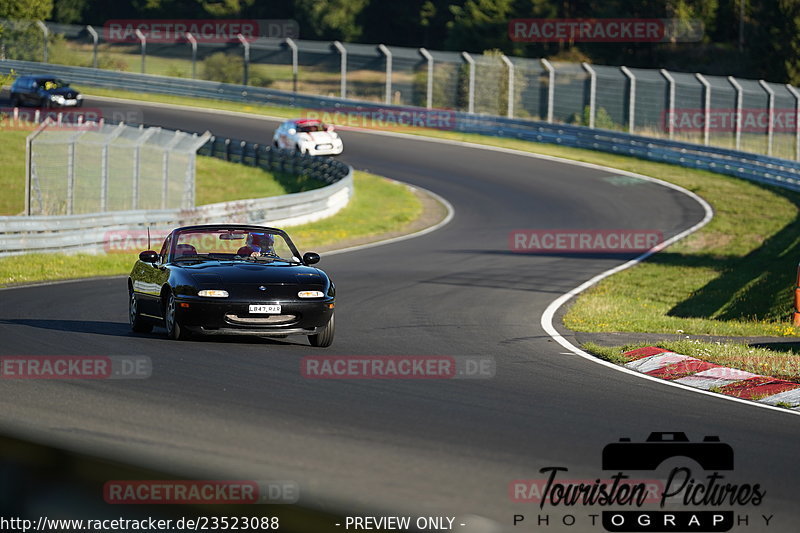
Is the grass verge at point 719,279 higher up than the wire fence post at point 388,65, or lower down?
lower down

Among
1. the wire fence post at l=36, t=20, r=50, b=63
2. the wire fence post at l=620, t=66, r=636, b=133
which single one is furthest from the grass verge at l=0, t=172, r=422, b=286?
the wire fence post at l=36, t=20, r=50, b=63

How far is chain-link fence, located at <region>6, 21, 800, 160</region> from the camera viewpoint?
4334 cm

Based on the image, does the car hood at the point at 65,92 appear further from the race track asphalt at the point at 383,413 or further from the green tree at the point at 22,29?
the race track asphalt at the point at 383,413

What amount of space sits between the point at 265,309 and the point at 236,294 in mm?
323

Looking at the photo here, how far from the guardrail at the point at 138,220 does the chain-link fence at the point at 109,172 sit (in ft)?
4.96

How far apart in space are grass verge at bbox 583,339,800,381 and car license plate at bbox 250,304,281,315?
356 cm

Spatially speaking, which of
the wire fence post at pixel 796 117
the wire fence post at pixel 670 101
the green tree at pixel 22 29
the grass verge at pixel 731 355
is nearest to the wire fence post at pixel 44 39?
the green tree at pixel 22 29

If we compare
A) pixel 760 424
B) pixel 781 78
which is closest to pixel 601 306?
pixel 760 424

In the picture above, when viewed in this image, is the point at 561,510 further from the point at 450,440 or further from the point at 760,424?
the point at 760,424

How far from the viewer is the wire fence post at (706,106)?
4325 cm

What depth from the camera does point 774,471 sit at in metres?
7.25

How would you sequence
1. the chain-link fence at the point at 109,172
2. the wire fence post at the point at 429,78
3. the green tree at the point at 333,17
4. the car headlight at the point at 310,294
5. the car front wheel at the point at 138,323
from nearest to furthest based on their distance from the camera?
the car headlight at the point at 310,294
the car front wheel at the point at 138,323
the chain-link fence at the point at 109,172
the wire fence post at the point at 429,78
the green tree at the point at 333,17

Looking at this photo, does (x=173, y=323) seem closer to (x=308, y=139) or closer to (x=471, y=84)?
(x=308, y=139)

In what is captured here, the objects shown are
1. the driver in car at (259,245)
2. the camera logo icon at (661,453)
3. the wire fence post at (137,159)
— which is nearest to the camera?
the camera logo icon at (661,453)
